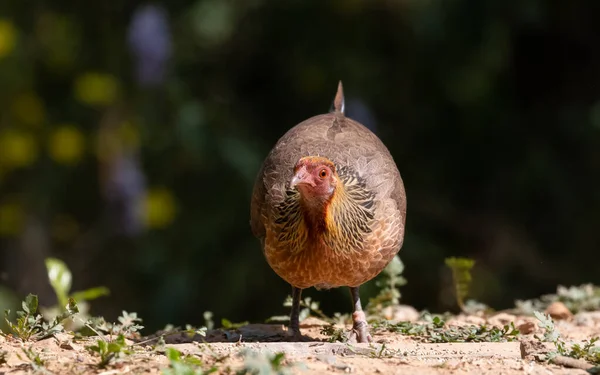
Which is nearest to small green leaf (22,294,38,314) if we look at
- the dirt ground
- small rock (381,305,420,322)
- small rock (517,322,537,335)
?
the dirt ground

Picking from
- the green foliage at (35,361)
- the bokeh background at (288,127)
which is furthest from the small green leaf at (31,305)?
the bokeh background at (288,127)

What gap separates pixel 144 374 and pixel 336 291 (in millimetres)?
5274

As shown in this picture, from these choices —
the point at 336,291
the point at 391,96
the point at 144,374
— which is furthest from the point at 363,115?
the point at 144,374

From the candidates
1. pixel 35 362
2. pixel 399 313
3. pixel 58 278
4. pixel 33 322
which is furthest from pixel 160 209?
pixel 35 362

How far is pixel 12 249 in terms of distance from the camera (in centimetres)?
1205

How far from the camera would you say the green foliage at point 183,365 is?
12.5ft

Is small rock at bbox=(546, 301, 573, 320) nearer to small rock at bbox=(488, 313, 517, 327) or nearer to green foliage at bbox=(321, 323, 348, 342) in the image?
small rock at bbox=(488, 313, 517, 327)

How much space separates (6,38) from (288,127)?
3428 millimetres

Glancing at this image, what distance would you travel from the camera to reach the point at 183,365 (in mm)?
3943

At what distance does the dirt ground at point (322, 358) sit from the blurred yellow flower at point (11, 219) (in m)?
7.18

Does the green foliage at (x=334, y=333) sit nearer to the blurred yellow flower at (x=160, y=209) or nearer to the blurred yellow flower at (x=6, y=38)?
the blurred yellow flower at (x=160, y=209)

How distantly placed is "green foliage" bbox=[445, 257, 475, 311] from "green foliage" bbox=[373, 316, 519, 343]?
757 millimetres

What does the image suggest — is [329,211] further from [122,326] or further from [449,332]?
[122,326]

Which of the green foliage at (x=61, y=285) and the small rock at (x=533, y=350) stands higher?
the green foliage at (x=61, y=285)
